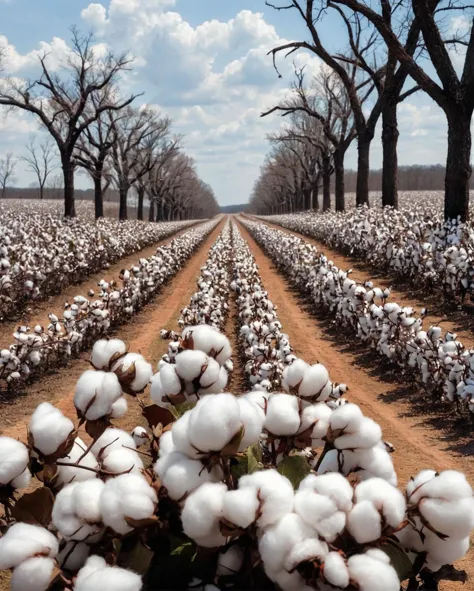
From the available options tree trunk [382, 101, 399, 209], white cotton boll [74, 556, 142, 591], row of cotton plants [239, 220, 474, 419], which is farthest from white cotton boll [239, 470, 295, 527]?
tree trunk [382, 101, 399, 209]

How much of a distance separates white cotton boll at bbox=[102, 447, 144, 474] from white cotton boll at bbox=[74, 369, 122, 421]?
0.33 ft

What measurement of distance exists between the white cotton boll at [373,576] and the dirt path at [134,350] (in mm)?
1865

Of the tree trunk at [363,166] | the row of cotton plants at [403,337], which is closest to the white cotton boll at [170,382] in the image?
the row of cotton plants at [403,337]

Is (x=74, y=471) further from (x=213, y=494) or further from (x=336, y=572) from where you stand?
(x=336, y=572)

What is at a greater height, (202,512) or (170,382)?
(170,382)

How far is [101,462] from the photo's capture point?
4.34ft

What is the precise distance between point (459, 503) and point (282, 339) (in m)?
5.49

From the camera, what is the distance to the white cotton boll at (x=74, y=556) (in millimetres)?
1126

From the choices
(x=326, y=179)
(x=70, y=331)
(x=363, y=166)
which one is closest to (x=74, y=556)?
(x=70, y=331)

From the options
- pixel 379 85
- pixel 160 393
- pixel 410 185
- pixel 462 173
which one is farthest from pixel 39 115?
pixel 410 185

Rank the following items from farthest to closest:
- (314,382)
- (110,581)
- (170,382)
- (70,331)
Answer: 1. (70,331)
2. (314,382)
3. (170,382)
4. (110,581)

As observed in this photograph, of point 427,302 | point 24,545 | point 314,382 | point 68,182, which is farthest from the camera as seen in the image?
point 68,182

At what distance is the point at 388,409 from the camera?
6.26 metres

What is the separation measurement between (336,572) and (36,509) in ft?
1.98
